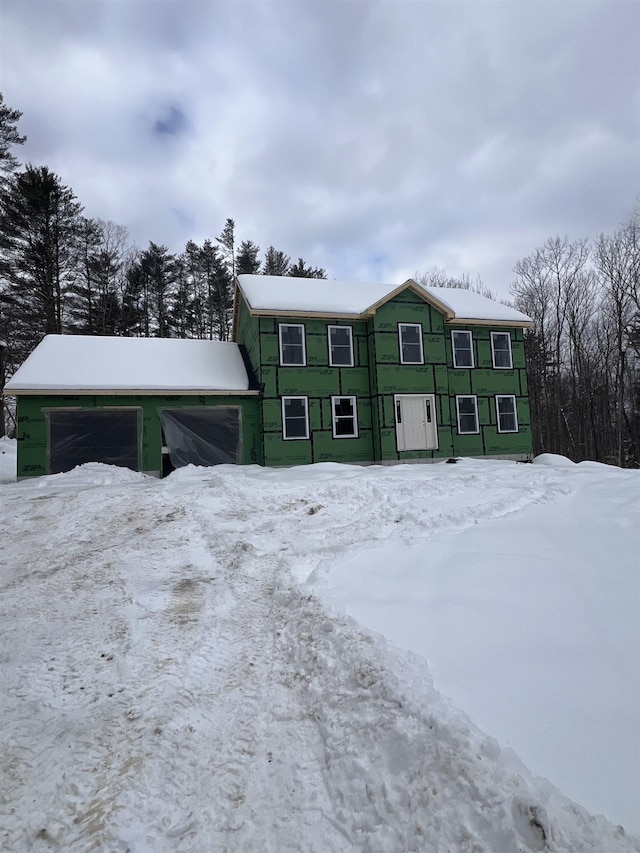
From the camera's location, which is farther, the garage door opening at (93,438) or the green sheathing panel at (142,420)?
the garage door opening at (93,438)

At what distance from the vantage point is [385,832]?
1.91 m

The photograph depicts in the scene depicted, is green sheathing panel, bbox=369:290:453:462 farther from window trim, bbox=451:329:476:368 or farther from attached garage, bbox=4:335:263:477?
attached garage, bbox=4:335:263:477

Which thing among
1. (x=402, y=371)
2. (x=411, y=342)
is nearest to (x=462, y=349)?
(x=411, y=342)

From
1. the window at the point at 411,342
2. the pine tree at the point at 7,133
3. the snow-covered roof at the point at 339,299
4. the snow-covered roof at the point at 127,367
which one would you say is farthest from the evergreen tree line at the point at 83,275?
the window at the point at 411,342

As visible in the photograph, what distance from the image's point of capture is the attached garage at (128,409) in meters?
13.4

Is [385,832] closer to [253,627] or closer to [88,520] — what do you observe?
[253,627]

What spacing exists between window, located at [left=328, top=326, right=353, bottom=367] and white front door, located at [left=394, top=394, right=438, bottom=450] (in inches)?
88.6

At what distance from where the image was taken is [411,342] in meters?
16.4

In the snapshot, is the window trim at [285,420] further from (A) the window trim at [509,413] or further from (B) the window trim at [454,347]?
(A) the window trim at [509,413]

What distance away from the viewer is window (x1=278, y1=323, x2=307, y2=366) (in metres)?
15.6

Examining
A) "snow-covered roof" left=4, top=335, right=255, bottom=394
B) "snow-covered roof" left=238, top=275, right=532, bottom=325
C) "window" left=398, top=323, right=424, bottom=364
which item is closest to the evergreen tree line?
"snow-covered roof" left=4, top=335, right=255, bottom=394

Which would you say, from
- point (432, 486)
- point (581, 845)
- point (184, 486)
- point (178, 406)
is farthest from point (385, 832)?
point (178, 406)

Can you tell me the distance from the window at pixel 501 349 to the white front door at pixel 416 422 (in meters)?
3.59

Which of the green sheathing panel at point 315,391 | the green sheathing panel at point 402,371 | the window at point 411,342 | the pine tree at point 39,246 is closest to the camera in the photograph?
the green sheathing panel at point 315,391
